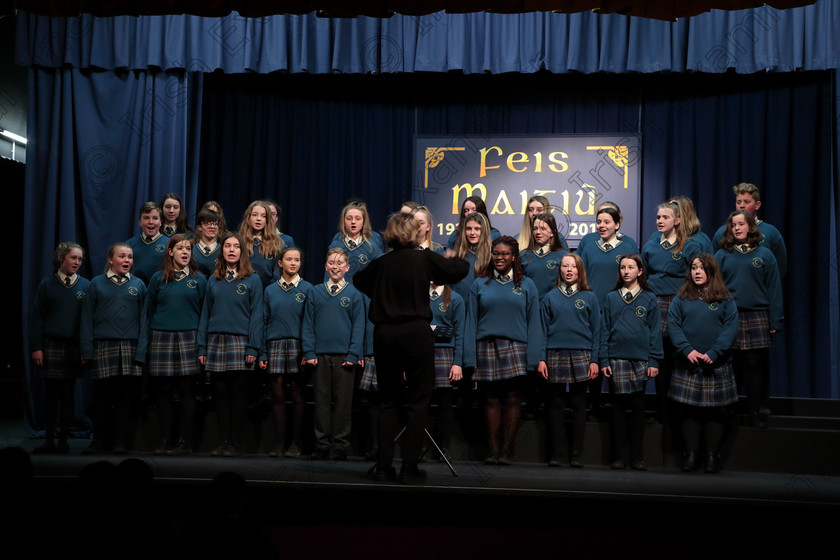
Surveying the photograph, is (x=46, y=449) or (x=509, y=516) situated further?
(x=46, y=449)

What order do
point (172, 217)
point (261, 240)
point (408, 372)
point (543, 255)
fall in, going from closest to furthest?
point (408, 372) < point (543, 255) < point (261, 240) < point (172, 217)

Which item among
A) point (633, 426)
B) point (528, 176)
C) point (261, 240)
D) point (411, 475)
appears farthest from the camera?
point (528, 176)

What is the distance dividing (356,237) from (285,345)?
95cm

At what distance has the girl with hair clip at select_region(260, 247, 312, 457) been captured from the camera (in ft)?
A: 17.9

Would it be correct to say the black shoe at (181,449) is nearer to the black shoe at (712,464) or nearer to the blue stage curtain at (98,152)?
the blue stage curtain at (98,152)

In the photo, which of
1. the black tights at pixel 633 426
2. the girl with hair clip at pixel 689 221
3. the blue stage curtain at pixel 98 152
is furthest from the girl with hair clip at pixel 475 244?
the blue stage curtain at pixel 98 152

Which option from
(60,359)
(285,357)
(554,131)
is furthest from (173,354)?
(554,131)

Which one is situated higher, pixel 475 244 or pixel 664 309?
pixel 475 244

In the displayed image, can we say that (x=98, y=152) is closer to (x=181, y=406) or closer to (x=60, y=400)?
(x=60, y=400)

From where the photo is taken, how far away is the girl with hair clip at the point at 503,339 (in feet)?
17.3

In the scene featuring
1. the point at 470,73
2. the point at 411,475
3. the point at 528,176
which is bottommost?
the point at 411,475

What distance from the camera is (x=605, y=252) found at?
5918 millimetres

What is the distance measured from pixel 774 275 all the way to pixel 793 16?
99.2 inches

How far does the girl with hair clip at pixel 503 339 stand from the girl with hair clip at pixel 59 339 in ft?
8.63
